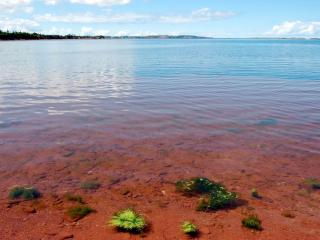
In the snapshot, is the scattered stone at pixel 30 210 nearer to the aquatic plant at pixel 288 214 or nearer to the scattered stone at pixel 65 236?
the scattered stone at pixel 65 236

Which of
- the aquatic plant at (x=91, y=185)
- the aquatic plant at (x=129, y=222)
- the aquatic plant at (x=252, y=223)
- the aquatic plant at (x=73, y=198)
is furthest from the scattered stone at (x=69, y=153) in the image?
the aquatic plant at (x=252, y=223)

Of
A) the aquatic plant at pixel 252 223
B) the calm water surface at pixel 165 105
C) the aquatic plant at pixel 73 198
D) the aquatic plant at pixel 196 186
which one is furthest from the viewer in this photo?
the calm water surface at pixel 165 105

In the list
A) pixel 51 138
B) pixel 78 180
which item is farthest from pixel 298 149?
pixel 51 138

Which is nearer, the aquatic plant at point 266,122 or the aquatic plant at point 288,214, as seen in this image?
the aquatic plant at point 288,214

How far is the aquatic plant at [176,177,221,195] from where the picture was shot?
10.8 metres

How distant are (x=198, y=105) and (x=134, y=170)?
439 inches

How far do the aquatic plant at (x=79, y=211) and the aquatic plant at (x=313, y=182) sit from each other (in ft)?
22.4

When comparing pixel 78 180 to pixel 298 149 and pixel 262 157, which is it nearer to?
pixel 262 157

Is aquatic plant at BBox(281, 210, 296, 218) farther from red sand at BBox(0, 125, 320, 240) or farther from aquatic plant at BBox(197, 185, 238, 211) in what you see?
aquatic plant at BBox(197, 185, 238, 211)

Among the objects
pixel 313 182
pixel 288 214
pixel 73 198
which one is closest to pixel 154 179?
pixel 73 198

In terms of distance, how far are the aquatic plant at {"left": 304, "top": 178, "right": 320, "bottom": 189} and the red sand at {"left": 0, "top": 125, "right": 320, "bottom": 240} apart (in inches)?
11.9

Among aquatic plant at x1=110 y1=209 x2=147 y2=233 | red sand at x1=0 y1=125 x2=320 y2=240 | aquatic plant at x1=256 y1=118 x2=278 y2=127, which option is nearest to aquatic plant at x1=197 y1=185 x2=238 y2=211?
red sand at x1=0 y1=125 x2=320 y2=240

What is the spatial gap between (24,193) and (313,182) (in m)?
8.97

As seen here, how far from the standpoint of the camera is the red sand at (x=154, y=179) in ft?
28.6
